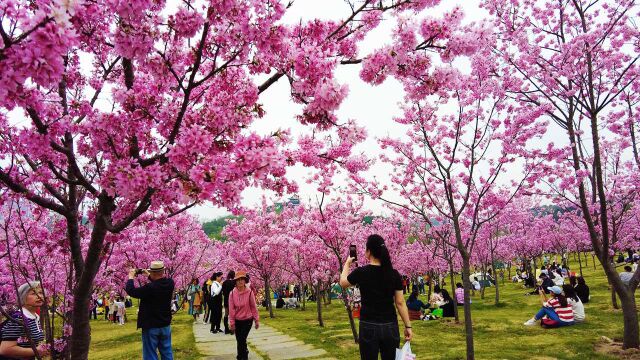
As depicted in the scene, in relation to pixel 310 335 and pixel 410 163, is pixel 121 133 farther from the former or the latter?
pixel 310 335

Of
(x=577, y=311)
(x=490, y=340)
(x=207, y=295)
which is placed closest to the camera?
(x=490, y=340)

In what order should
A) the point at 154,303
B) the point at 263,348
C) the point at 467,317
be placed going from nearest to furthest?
1. the point at 154,303
2. the point at 467,317
3. the point at 263,348

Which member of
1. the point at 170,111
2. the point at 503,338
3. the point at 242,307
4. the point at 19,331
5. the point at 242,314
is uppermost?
the point at 170,111

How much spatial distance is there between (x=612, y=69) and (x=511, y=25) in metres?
2.35

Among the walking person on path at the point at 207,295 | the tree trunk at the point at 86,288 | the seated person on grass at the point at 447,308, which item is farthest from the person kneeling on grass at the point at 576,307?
the tree trunk at the point at 86,288

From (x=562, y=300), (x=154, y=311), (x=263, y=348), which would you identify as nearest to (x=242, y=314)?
(x=154, y=311)

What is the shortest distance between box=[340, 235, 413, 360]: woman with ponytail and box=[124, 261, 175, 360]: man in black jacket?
326cm

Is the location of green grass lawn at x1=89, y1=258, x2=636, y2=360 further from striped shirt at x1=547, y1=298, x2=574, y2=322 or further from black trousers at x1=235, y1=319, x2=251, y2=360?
black trousers at x1=235, y1=319, x2=251, y2=360

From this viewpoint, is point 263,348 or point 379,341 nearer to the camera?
point 379,341

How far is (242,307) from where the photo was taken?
7.71 m

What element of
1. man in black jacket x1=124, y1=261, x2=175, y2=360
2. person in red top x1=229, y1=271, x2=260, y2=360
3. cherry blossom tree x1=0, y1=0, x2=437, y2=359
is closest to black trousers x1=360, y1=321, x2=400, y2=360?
cherry blossom tree x1=0, y1=0, x2=437, y2=359

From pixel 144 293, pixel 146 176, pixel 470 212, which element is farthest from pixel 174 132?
pixel 470 212

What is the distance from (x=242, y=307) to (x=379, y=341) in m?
4.18

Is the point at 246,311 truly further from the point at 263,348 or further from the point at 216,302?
the point at 216,302
